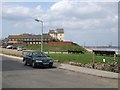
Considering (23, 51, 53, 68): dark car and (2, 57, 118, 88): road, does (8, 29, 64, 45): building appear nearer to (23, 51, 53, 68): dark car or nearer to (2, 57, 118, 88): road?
(23, 51, 53, 68): dark car

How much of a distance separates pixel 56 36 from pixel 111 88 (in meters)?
153

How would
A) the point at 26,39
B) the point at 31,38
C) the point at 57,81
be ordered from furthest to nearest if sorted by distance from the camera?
1. the point at 26,39
2. the point at 31,38
3. the point at 57,81

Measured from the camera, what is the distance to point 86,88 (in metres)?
12.9

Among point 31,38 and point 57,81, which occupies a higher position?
point 31,38

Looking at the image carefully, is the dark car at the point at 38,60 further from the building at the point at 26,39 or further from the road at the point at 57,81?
the building at the point at 26,39

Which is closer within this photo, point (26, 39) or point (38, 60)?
point (38, 60)

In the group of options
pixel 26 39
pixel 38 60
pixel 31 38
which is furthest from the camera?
pixel 26 39

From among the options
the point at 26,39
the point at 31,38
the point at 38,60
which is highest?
the point at 31,38

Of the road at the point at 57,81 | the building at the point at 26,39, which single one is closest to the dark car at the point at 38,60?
the road at the point at 57,81

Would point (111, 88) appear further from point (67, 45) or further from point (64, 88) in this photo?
point (67, 45)

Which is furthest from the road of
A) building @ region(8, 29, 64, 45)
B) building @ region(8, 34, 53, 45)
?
building @ region(8, 34, 53, 45)

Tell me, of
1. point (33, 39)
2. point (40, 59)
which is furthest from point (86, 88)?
point (33, 39)

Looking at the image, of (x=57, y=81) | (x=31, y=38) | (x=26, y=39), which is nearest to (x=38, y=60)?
(x=57, y=81)

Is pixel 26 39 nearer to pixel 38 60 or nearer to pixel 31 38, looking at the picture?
pixel 31 38
